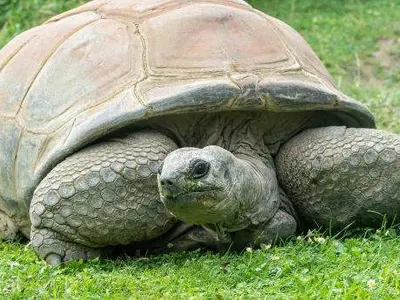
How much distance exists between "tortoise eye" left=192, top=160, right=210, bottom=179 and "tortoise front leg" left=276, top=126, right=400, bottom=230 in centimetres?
92

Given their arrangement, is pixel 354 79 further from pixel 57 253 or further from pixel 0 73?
pixel 57 253

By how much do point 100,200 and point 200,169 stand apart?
0.67 m

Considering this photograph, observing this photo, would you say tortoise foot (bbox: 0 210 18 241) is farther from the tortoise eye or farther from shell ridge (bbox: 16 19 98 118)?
the tortoise eye

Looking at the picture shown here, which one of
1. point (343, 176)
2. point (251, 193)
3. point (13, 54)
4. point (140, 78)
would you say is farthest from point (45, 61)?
point (343, 176)

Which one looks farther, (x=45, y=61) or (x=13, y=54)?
(x=13, y=54)

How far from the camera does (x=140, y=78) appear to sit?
461cm

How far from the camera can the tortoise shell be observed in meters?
4.48

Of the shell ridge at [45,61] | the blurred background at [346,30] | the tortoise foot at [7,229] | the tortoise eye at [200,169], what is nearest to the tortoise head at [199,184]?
the tortoise eye at [200,169]

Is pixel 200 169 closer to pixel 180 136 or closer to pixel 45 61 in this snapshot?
pixel 180 136

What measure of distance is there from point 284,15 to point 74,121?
7.74 m

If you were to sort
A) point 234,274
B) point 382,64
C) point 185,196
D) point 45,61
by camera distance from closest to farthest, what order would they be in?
point 185,196 → point 234,274 → point 45,61 → point 382,64

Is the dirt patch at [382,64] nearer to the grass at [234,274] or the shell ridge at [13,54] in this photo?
the shell ridge at [13,54]

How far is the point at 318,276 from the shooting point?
386cm

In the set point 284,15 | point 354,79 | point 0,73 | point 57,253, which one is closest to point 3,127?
point 0,73
